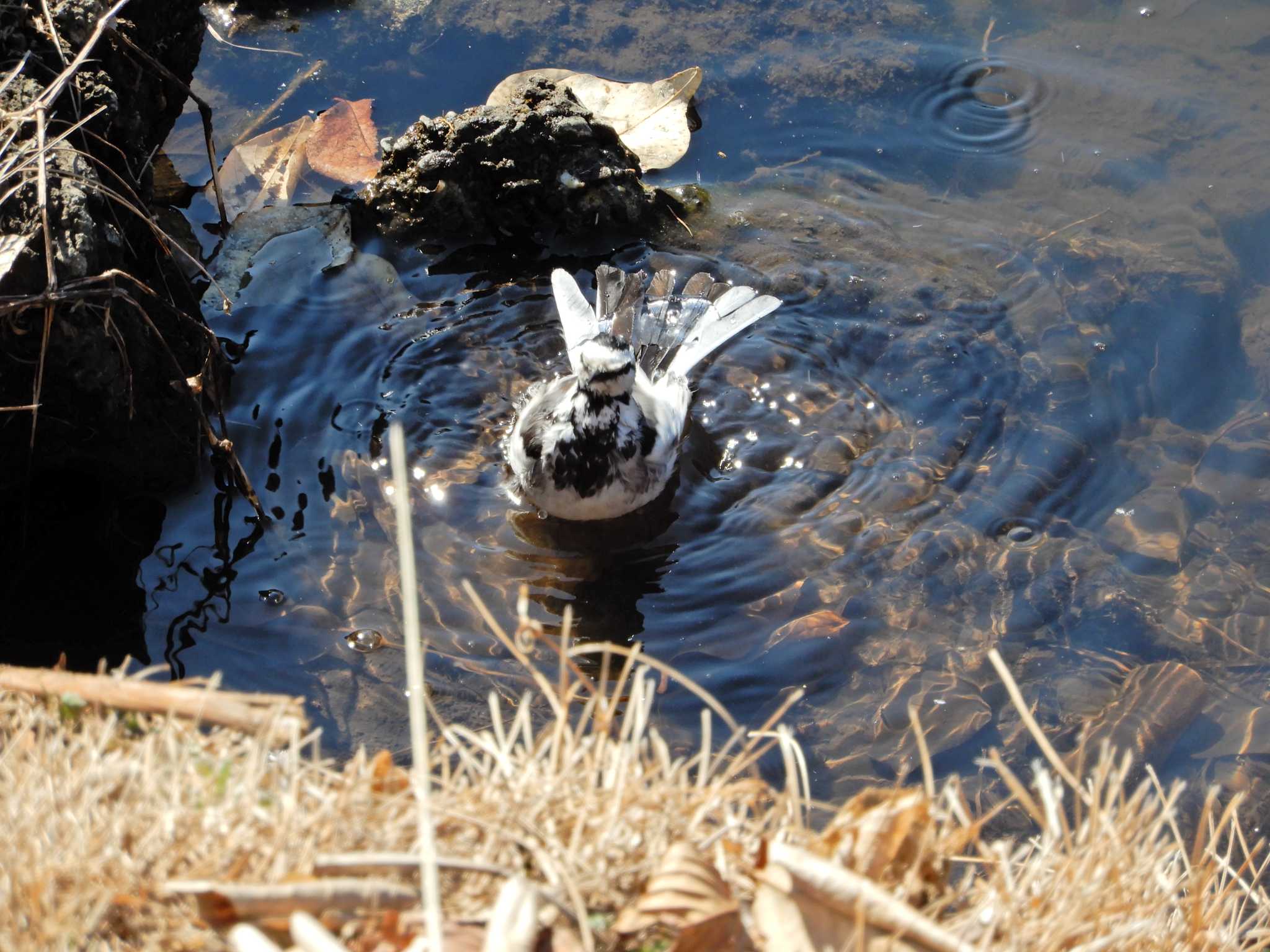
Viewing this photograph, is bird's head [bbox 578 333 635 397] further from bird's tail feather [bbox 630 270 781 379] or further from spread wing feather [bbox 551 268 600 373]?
bird's tail feather [bbox 630 270 781 379]

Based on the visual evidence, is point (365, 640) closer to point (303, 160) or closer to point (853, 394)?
point (853, 394)

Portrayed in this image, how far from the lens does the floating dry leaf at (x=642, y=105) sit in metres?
6.80

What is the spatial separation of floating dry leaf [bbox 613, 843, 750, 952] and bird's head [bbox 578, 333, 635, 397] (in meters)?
3.07

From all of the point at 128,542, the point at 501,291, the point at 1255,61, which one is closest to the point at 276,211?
the point at 501,291

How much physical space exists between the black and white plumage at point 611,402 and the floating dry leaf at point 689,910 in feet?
9.96

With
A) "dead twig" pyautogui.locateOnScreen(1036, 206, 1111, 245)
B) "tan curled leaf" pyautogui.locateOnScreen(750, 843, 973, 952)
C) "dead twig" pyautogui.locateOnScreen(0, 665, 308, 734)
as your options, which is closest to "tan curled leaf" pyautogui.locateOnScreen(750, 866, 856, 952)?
"tan curled leaf" pyautogui.locateOnScreen(750, 843, 973, 952)

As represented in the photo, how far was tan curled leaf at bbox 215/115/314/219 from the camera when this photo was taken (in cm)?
628

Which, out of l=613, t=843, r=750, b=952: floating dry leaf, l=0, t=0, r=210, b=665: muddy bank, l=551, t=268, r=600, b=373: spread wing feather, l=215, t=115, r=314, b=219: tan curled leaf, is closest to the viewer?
l=613, t=843, r=750, b=952: floating dry leaf

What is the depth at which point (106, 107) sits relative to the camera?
14.4 feet

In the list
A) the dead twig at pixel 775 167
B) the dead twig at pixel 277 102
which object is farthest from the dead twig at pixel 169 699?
the dead twig at pixel 775 167

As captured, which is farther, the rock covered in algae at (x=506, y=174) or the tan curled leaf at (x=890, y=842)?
the rock covered in algae at (x=506, y=174)

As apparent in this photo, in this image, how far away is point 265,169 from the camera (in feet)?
21.2

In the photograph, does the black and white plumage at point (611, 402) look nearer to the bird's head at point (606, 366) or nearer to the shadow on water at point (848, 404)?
the bird's head at point (606, 366)

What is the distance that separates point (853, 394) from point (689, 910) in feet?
12.9
